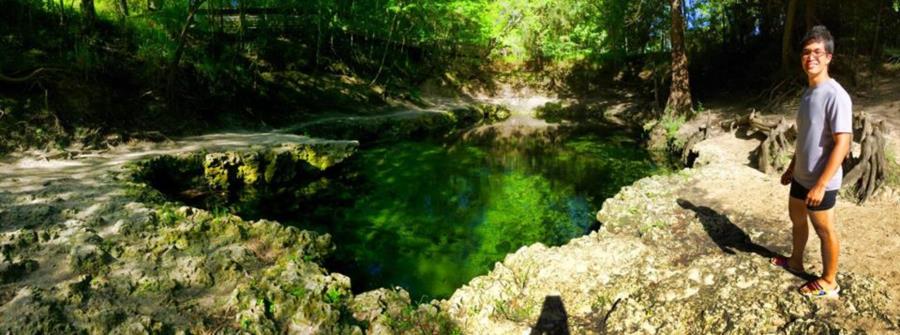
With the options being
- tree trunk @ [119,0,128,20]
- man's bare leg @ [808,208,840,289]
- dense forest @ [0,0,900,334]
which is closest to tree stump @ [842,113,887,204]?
dense forest @ [0,0,900,334]

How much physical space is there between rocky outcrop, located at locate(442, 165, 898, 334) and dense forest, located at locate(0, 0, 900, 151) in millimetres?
8640

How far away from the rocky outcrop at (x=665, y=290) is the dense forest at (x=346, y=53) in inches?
340

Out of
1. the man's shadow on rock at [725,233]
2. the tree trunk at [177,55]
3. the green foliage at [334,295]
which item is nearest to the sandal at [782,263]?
the man's shadow on rock at [725,233]

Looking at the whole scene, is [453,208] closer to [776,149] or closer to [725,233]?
[725,233]

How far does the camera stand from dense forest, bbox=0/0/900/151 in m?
9.92

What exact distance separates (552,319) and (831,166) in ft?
7.06

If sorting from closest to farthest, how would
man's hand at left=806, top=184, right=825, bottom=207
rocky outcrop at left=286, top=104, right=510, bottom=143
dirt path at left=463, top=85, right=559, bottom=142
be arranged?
1. man's hand at left=806, top=184, right=825, bottom=207
2. rocky outcrop at left=286, top=104, right=510, bottom=143
3. dirt path at left=463, top=85, right=559, bottom=142

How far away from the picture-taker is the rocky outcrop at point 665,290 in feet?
10.8

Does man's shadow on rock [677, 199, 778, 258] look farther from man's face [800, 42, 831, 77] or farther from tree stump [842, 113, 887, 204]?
man's face [800, 42, 831, 77]

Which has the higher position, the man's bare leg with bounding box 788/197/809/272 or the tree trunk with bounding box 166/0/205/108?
the tree trunk with bounding box 166/0/205/108

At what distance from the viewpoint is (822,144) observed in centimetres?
308

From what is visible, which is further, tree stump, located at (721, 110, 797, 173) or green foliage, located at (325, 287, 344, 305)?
tree stump, located at (721, 110, 797, 173)

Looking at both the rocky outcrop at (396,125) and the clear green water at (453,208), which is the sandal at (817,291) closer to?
the clear green water at (453,208)

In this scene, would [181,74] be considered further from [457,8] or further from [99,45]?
[457,8]
